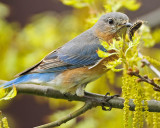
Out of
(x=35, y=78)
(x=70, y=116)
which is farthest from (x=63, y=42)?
(x=70, y=116)

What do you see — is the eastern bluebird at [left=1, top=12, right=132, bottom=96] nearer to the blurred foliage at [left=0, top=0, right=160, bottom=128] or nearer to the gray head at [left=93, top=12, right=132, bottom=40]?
the gray head at [left=93, top=12, right=132, bottom=40]

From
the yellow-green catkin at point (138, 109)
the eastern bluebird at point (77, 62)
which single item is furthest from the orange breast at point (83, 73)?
the yellow-green catkin at point (138, 109)

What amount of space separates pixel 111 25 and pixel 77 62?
506mm

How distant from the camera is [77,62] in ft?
10.8

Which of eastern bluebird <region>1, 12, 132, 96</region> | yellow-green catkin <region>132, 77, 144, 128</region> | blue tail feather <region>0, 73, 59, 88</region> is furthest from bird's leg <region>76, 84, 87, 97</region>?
yellow-green catkin <region>132, 77, 144, 128</region>

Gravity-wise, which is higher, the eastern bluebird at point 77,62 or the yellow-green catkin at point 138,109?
the eastern bluebird at point 77,62

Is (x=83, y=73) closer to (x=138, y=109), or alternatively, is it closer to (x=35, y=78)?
(x=35, y=78)

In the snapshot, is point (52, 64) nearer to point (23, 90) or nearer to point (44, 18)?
point (23, 90)

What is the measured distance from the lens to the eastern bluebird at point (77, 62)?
10.3 ft

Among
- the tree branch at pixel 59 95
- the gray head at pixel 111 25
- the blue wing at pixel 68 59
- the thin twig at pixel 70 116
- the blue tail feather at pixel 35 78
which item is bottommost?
the thin twig at pixel 70 116

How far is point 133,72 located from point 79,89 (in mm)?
1381

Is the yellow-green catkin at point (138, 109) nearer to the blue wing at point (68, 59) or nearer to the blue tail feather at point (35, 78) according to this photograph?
the blue wing at point (68, 59)

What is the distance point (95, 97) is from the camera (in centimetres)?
296

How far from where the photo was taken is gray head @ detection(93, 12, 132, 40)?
3068mm
